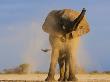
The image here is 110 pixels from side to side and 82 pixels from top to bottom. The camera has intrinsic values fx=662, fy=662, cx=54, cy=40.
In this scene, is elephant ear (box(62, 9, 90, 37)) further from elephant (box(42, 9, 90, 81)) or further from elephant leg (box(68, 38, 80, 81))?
elephant leg (box(68, 38, 80, 81))

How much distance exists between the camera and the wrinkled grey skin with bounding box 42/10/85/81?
30.9 metres

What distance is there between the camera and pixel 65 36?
30922 millimetres

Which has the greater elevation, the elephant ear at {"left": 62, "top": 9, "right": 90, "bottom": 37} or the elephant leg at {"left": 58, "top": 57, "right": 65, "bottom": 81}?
the elephant ear at {"left": 62, "top": 9, "right": 90, "bottom": 37}

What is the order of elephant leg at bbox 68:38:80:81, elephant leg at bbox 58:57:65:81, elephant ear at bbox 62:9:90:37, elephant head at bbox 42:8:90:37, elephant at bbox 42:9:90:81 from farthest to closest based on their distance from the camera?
elephant leg at bbox 58:57:65:81, elephant leg at bbox 68:38:80:81, elephant ear at bbox 62:9:90:37, elephant at bbox 42:9:90:81, elephant head at bbox 42:8:90:37

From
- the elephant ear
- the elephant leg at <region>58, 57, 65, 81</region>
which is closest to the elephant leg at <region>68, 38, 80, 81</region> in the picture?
the elephant ear

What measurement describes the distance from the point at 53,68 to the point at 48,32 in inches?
73.8

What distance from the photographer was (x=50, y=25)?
3175cm

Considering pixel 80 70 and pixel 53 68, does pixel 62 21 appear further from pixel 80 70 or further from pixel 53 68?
pixel 80 70

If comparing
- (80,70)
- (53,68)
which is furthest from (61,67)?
(80,70)

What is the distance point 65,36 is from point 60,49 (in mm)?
651

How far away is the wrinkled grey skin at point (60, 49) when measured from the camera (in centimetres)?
3089

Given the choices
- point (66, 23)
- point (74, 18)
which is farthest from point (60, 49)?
point (74, 18)

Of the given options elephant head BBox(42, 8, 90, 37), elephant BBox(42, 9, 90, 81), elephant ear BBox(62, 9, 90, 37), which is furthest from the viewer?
→ elephant ear BBox(62, 9, 90, 37)

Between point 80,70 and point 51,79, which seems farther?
point 80,70
